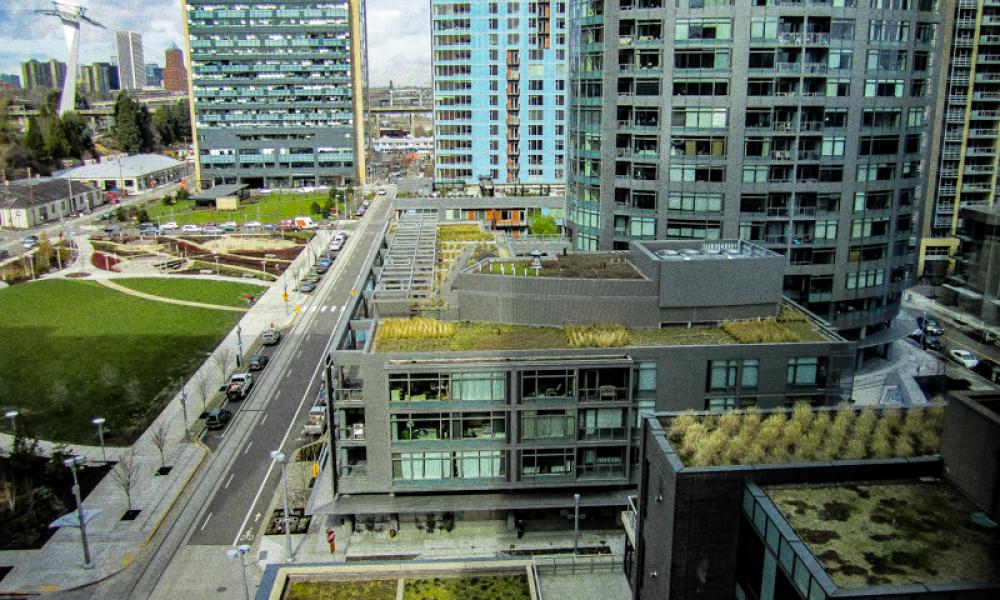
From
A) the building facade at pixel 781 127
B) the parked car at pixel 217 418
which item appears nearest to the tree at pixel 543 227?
the building facade at pixel 781 127

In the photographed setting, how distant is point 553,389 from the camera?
140ft

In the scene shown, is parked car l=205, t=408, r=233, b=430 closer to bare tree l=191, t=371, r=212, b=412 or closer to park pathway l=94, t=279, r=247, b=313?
bare tree l=191, t=371, r=212, b=412

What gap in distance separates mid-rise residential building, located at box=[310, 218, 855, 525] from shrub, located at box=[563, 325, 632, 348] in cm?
9

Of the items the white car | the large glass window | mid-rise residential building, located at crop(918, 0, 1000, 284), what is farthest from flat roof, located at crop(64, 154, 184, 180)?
the white car

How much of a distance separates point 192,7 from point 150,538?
5686 inches

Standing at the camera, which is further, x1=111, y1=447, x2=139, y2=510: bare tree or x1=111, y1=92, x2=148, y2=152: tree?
x1=111, y1=92, x2=148, y2=152: tree

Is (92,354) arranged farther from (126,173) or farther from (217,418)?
(126,173)

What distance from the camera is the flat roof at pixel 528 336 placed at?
4378cm

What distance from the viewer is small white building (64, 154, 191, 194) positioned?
159750 millimetres

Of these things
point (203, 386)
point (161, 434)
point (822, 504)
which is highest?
point (822, 504)

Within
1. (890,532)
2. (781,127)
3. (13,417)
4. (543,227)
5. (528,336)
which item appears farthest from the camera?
(543,227)

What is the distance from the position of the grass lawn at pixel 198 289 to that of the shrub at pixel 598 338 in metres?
56.0

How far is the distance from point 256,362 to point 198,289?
99.8 ft

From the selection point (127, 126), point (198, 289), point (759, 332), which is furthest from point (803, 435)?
point (127, 126)
